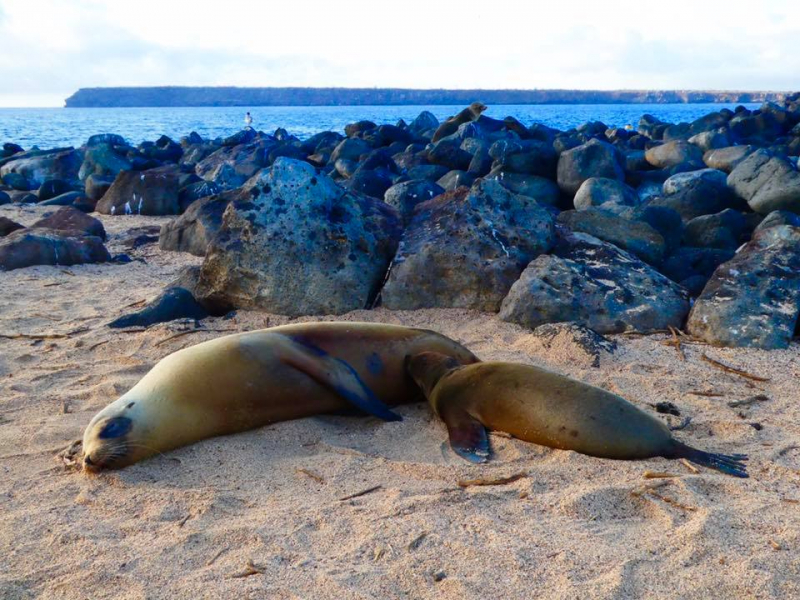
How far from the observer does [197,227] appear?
28.7 ft

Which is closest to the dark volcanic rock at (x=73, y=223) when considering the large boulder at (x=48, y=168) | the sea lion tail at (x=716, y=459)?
the sea lion tail at (x=716, y=459)

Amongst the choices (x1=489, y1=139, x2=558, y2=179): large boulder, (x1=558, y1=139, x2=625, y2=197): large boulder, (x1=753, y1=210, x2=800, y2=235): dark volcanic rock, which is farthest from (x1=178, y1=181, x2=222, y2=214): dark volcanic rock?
(x1=753, y1=210, x2=800, y2=235): dark volcanic rock

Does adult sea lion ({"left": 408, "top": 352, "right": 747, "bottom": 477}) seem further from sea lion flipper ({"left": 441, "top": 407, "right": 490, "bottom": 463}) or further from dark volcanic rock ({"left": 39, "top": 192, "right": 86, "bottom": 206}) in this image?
dark volcanic rock ({"left": 39, "top": 192, "right": 86, "bottom": 206})

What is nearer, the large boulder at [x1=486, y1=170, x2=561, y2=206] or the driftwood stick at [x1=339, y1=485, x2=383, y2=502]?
the driftwood stick at [x1=339, y1=485, x2=383, y2=502]

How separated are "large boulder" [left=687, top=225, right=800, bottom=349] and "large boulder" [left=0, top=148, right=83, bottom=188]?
1539 centimetres

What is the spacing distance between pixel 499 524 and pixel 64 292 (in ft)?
17.7

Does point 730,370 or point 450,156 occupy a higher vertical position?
point 450,156

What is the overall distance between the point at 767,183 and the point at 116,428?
815cm

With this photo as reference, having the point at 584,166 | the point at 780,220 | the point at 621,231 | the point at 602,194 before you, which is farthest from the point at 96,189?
the point at 780,220

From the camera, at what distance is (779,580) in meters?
2.50

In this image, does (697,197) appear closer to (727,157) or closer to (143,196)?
(727,157)

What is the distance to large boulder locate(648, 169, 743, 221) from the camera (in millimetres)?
9320

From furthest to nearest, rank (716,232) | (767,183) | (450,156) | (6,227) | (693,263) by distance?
(450,156) → (6,227) → (767,183) → (716,232) → (693,263)

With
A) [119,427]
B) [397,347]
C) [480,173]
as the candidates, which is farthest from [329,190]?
[480,173]
